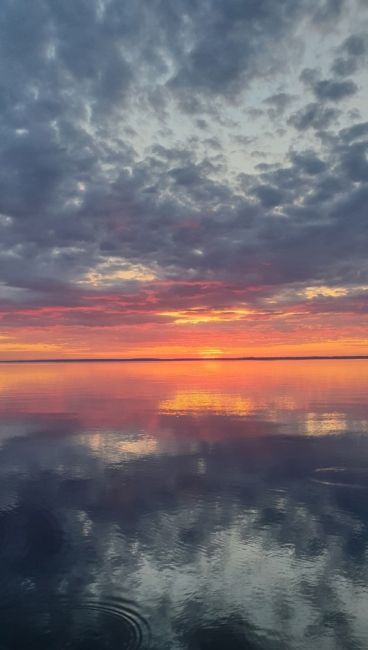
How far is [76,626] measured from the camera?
14.9 m

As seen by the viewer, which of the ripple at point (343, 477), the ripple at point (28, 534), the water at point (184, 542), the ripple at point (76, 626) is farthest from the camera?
the ripple at point (343, 477)

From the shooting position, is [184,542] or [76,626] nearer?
[76,626]

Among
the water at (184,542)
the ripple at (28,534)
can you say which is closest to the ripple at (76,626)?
the water at (184,542)

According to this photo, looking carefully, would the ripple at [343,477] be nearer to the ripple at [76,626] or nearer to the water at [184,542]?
the water at [184,542]

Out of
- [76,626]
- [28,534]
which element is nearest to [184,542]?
[76,626]

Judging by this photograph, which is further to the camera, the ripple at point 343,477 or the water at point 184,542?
the ripple at point 343,477

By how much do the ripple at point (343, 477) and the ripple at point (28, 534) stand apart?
663 inches

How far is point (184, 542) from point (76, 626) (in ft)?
22.6

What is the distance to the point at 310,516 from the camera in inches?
956

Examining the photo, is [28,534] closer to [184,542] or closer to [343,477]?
[184,542]

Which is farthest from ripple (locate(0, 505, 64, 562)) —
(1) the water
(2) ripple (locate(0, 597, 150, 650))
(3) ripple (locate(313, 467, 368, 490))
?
(3) ripple (locate(313, 467, 368, 490))

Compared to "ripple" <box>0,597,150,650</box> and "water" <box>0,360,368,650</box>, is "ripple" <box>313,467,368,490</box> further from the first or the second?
"ripple" <box>0,597,150,650</box>

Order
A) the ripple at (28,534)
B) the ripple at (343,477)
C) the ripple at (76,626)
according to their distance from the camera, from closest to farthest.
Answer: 1. the ripple at (76,626)
2. the ripple at (28,534)
3. the ripple at (343,477)

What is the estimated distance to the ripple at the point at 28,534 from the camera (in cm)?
2025
